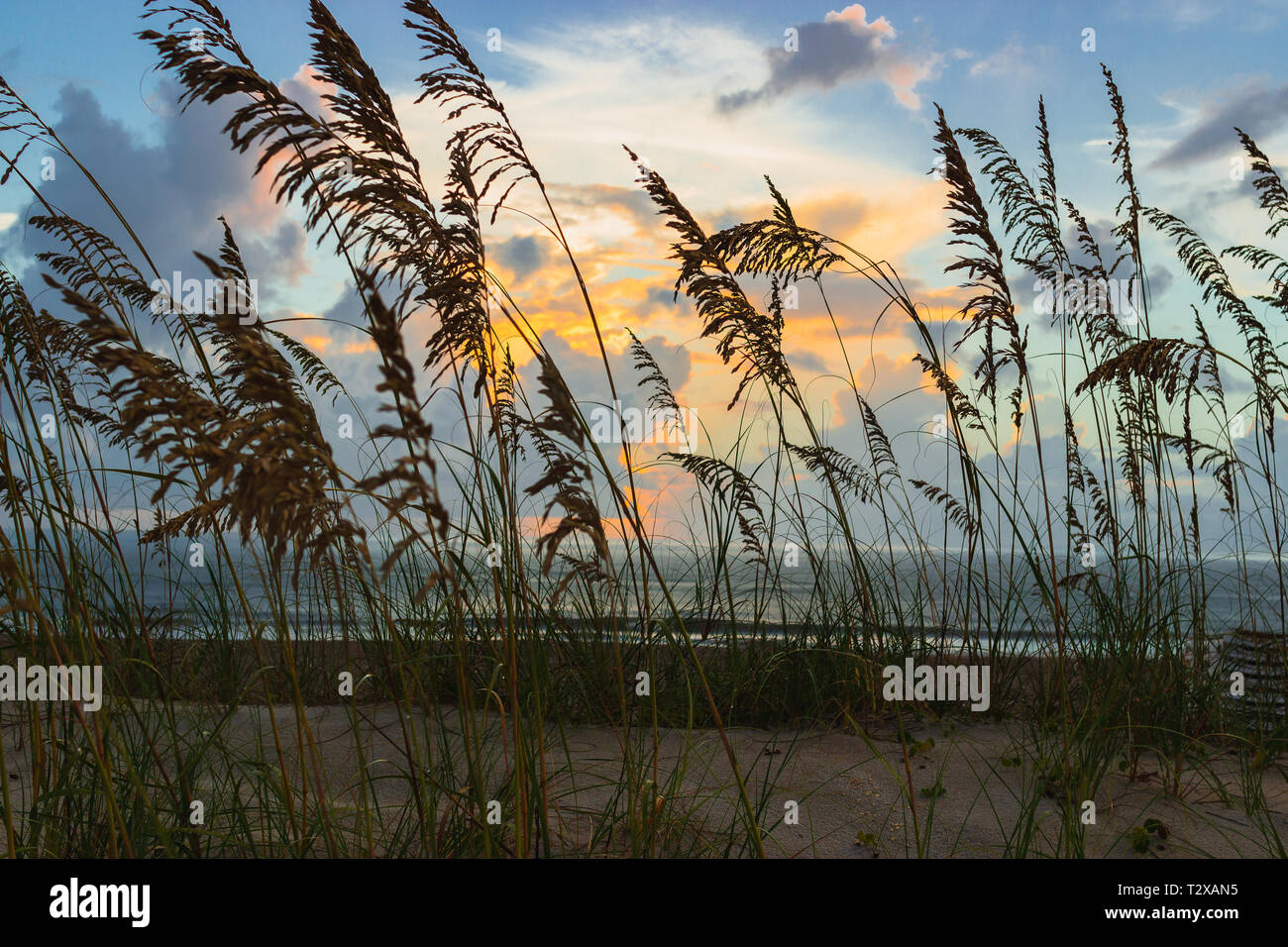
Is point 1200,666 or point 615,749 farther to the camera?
point 1200,666

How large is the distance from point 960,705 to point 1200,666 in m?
1.05

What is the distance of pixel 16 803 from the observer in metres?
3.03

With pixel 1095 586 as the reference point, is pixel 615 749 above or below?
below

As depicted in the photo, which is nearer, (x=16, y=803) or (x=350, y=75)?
(x=350, y=75)
